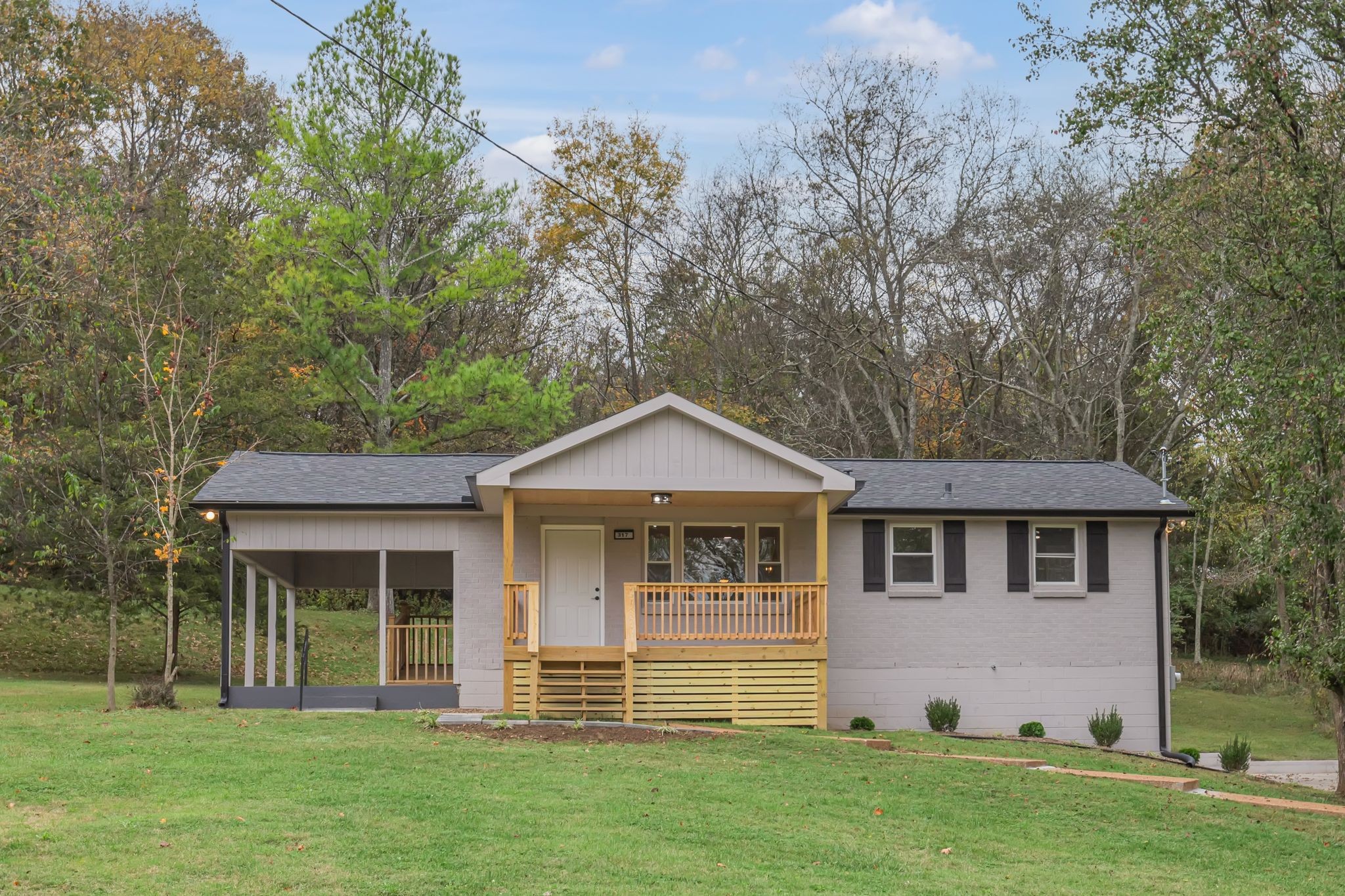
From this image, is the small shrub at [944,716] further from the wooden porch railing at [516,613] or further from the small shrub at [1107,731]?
the wooden porch railing at [516,613]

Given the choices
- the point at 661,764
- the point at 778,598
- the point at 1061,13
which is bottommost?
the point at 661,764

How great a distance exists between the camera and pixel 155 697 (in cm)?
1623

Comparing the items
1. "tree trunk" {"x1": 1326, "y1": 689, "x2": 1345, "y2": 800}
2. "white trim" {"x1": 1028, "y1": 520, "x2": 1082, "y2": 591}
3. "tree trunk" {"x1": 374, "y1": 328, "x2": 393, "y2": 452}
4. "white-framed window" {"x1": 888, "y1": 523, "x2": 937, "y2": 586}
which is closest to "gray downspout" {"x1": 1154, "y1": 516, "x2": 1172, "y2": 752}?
"white trim" {"x1": 1028, "y1": 520, "x2": 1082, "y2": 591}

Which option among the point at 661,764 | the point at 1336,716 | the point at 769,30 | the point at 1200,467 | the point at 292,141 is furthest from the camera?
the point at 1200,467

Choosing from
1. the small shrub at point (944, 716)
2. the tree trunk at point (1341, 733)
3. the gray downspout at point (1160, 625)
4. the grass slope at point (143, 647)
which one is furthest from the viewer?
the grass slope at point (143, 647)

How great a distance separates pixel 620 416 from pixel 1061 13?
730 centimetres

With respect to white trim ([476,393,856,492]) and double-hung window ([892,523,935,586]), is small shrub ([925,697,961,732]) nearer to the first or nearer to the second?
double-hung window ([892,523,935,586])

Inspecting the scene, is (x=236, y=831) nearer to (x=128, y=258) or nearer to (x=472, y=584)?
(x=472, y=584)

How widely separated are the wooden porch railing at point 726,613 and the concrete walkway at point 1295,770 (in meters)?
6.20

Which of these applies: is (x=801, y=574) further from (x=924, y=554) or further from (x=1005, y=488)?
(x=1005, y=488)

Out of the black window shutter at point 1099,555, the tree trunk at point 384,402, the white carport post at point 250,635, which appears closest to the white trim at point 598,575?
the white carport post at point 250,635

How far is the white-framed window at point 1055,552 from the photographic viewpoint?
19875 mm

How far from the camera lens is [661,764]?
12680 millimetres

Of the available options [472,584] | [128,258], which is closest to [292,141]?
[128,258]
